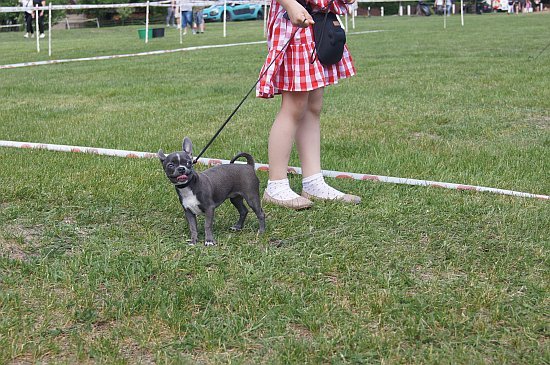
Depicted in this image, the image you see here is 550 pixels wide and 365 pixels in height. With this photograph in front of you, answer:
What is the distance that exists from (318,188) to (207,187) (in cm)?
108

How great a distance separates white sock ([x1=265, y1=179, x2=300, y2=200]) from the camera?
171 inches

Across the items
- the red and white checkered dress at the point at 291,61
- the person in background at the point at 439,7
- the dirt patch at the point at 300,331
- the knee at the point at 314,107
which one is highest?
the person in background at the point at 439,7

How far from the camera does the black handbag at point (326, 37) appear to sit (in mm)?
4195

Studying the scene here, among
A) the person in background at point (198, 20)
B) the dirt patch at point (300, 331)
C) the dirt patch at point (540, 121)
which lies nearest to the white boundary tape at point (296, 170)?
the dirt patch at point (300, 331)

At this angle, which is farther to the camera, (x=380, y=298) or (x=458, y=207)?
(x=458, y=207)

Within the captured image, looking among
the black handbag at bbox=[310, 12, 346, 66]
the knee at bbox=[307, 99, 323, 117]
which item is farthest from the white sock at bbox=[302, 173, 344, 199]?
the black handbag at bbox=[310, 12, 346, 66]

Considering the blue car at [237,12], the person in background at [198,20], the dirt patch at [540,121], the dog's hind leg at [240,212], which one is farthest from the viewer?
the blue car at [237,12]

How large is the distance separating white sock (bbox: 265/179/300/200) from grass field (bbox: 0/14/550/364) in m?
0.16

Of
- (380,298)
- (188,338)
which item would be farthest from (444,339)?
(188,338)

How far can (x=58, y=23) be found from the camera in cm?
4103

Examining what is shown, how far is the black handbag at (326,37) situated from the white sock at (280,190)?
0.67 m

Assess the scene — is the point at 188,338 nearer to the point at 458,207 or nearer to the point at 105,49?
the point at 458,207

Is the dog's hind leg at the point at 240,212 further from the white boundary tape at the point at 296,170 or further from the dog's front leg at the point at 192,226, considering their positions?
the white boundary tape at the point at 296,170

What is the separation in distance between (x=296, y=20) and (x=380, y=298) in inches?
62.1
